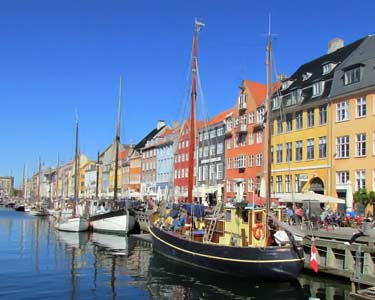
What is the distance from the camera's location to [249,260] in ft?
A: 73.8

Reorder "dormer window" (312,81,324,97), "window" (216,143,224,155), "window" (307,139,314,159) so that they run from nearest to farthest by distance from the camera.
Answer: "dormer window" (312,81,324,97) → "window" (307,139,314,159) → "window" (216,143,224,155)

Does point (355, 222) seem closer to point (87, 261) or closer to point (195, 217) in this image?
point (195, 217)

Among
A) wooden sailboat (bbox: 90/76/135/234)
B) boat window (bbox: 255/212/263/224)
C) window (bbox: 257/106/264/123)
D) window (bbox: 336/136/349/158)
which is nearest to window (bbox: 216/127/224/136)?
window (bbox: 257/106/264/123)

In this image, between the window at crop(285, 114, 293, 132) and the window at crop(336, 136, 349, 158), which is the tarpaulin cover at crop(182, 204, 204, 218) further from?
the window at crop(285, 114, 293, 132)

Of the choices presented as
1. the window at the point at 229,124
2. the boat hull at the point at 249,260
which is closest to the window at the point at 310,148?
the window at the point at 229,124

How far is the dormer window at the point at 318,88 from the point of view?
4991 cm

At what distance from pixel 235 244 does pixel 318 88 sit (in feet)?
98.1

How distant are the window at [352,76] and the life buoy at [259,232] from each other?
2628 centimetres

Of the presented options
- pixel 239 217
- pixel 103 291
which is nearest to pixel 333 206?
pixel 239 217

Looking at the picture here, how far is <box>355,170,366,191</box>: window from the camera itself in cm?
4325

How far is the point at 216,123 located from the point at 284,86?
16512mm

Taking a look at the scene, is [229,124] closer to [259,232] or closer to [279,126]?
[279,126]

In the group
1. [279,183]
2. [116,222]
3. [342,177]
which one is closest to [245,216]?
[342,177]

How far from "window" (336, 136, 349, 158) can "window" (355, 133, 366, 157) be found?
1.24 m
